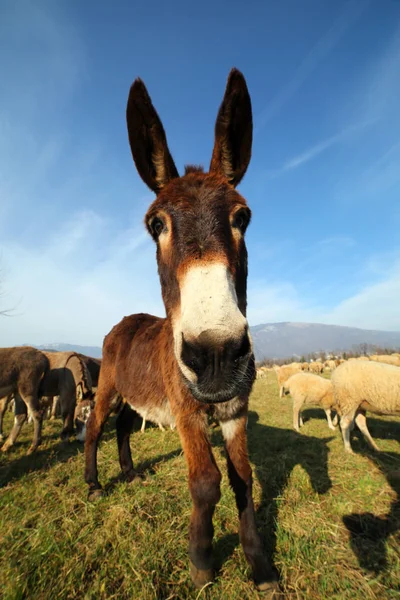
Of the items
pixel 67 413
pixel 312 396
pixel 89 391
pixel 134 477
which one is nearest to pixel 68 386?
pixel 67 413

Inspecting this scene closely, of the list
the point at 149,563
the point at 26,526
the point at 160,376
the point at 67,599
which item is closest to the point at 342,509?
the point at 149,563

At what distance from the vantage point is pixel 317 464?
5566 millimetres

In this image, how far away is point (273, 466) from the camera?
17.1 feet

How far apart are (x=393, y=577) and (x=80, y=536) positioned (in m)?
3.44

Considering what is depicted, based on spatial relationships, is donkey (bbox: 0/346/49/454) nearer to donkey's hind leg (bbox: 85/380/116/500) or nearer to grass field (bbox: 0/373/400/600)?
grass field (bbox: 0/373/400/600)

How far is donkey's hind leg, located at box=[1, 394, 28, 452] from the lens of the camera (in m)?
6.98

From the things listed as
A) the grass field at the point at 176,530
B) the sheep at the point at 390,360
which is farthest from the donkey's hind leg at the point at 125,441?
the sheep at the point at 390,360

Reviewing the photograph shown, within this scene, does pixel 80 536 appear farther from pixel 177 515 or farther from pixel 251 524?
pixel 251 524

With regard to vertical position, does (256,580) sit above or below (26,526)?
above

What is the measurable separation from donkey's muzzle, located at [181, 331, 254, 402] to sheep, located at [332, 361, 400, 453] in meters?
7.53

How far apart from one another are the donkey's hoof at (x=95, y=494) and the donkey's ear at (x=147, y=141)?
4819mm

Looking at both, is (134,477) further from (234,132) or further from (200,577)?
(234,132)

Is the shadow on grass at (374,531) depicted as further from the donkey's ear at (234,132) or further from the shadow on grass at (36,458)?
the shadow on grass at (36,458)

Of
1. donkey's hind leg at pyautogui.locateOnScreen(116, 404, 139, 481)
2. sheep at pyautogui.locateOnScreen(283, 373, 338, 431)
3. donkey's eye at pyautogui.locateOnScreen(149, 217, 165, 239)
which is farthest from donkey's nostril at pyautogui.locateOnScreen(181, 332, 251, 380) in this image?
sheep at pyautogui.locateOnScreen(283, 373, 338, 431)
